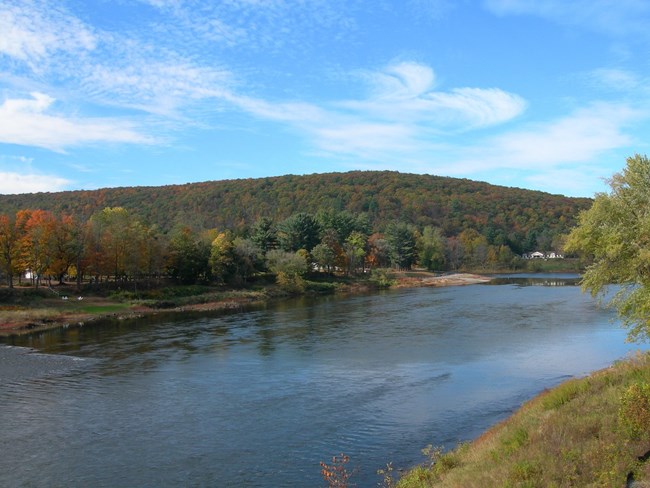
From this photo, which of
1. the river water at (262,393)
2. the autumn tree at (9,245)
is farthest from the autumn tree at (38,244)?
the river water at (262,393)

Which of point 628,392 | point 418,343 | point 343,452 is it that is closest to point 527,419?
point 628,392

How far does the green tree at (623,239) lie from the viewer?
21.4 meters

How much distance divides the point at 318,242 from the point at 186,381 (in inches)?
3105

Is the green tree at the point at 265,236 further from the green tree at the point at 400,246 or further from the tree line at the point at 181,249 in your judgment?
the green tree at the point at 400,246

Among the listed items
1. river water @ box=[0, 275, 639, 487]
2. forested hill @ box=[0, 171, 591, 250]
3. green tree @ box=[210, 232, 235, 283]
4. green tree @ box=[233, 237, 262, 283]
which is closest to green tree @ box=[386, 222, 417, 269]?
forested hill @ box=[0, 171, 591, 250]

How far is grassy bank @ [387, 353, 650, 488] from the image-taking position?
1038 cm

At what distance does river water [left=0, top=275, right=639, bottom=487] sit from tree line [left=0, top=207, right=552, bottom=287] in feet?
62.2

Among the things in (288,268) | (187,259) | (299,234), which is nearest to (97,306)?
(187,259)

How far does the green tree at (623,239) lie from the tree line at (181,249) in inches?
2217

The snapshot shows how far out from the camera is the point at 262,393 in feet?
83.9

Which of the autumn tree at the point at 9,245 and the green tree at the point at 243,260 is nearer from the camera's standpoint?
the autumn tree at the point at 9,245

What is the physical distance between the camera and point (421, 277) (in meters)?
121

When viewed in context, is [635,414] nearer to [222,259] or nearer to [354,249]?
[222,259]

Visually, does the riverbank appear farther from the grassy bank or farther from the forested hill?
the forested hill
